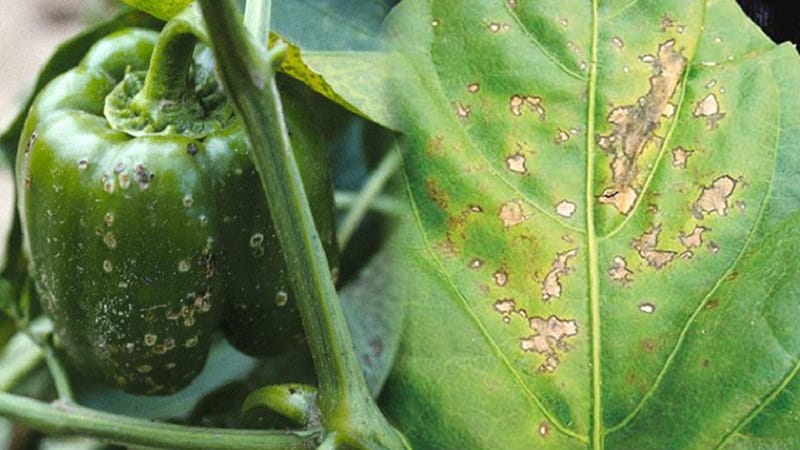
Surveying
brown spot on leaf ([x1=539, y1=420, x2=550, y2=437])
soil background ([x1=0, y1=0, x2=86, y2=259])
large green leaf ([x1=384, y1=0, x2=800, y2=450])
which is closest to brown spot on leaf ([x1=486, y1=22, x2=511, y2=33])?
large green leaf ([x1=384, y1=0, x2=800, y2=450])

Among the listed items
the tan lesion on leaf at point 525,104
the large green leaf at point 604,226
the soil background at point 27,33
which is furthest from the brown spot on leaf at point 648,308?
the soil background at point 27,33

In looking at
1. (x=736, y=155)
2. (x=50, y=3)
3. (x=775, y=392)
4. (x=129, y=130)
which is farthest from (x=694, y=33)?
(x=50, y=3)

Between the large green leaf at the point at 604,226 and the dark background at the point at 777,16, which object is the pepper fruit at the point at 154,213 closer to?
the large green leaf at the point at 604,226

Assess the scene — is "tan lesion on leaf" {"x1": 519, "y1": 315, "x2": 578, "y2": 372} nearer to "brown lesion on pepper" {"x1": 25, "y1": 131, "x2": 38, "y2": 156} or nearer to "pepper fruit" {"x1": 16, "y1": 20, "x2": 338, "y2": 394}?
"pepper fruit" {"x1": 16, "y1": 20, "x2": 338, "y2": 394}

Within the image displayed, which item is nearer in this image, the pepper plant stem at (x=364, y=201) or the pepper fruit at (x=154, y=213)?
the pepper fruit at (x=154, y=213)

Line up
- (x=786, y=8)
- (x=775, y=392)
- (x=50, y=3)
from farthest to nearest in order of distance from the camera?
(x=50, y=3) → (x=786, y=8) → (x=775, y=392)

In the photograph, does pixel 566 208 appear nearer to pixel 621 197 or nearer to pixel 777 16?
pixel 621 197

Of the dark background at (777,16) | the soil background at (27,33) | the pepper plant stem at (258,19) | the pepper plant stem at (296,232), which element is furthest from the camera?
the soil background at (27,33)

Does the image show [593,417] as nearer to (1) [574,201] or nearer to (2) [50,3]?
(1) [574,201]
